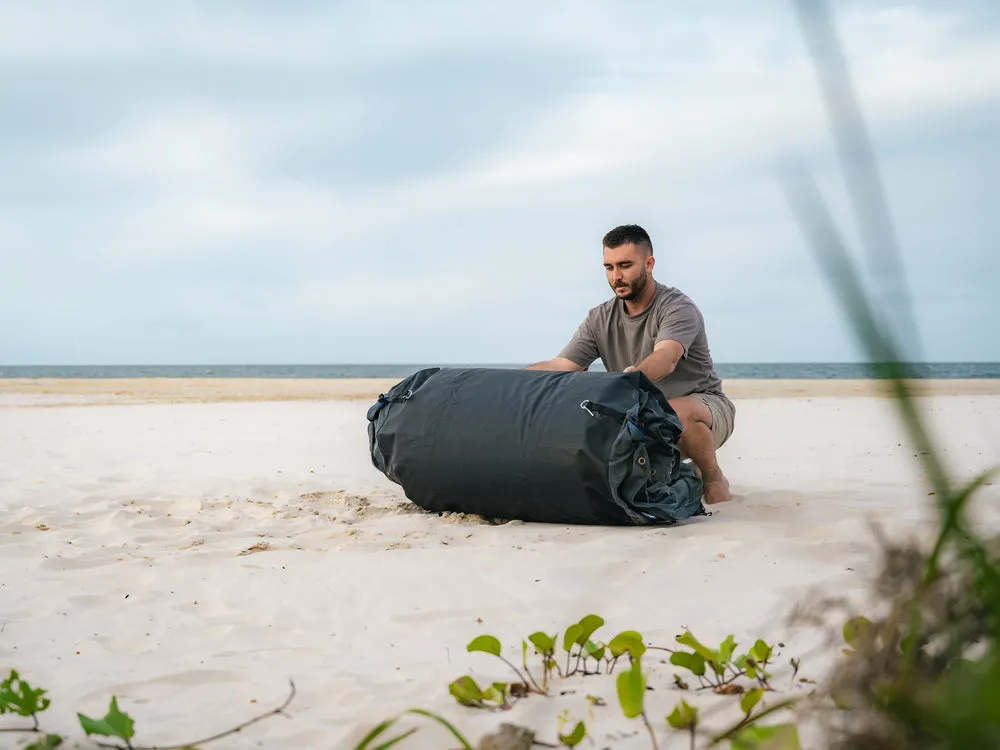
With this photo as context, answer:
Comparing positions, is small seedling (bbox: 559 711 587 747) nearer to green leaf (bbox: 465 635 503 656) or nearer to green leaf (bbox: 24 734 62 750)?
green leaf (bbox: 465 635 503 656)

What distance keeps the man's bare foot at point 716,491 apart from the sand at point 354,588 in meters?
0.14

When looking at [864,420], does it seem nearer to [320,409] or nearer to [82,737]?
[320,409]

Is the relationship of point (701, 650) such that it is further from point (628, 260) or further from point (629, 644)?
point (628, 260)

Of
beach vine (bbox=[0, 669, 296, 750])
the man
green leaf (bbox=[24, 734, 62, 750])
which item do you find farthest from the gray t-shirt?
green leaf (bbox=[24, 734, 62, 750])

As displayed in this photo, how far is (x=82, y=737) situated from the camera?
5.39ft

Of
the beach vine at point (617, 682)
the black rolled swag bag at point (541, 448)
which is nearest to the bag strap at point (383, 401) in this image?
the black rolled swag bag at point (541, 448)

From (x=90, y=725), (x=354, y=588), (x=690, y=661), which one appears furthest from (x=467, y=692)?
(x=354, y=588)

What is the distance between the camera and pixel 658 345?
4113 mm

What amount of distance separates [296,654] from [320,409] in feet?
37.4

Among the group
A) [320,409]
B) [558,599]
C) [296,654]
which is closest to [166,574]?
[296,654]

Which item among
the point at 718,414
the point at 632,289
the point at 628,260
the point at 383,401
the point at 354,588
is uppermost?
the point at 628,260

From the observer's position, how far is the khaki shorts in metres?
4.45

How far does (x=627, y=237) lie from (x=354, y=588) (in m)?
2.30

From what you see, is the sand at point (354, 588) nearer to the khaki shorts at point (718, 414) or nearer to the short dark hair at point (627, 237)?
the khaki shorts at point (718, 414)
